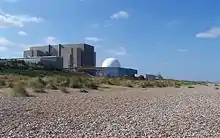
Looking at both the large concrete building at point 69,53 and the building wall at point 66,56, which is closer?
the large concrete building at point 69,53

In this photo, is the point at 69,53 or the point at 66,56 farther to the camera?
the point at 66,56

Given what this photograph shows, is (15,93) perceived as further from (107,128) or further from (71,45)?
(71,45)

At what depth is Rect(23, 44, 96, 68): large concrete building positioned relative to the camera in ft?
444

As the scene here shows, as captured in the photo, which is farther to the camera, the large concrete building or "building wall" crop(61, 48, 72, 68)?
Result: "building wall" crop(61, 48, 72, 68)

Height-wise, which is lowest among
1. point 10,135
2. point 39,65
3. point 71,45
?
point 10,135

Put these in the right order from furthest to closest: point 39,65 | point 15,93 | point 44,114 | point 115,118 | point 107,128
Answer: point 39,65, point 15,93, point 44,114, point 115,118, point 107,128

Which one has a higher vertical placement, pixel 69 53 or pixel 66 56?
pixel 69 53

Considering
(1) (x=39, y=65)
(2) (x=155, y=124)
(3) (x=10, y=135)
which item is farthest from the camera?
(1) (x=39, y=65)

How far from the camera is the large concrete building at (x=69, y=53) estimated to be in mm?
135250

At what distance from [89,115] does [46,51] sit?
431 ft

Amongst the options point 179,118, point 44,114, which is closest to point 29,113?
point 44,114

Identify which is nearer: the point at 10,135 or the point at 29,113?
the point at 10,135

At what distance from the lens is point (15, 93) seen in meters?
22.9

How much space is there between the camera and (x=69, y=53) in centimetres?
13688
